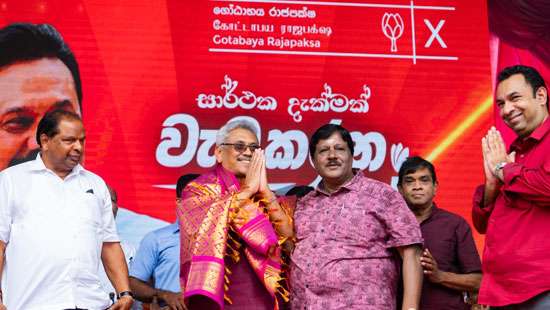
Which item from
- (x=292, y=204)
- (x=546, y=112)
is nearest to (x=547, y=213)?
(x=546, y=112)

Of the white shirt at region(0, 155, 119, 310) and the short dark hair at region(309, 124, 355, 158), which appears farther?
the short dark hair at region(309, 124, 355, 158)

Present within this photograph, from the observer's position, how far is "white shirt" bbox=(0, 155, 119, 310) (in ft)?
13.7

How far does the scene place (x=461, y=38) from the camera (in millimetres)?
6090

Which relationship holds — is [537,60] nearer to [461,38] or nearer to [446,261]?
[461,38]

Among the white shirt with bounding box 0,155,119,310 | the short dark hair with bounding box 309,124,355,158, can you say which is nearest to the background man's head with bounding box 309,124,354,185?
the short dark hair with bounding box 309,124,355,158

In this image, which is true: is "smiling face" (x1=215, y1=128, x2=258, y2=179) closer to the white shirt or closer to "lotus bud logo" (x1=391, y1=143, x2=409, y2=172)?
the white shirt

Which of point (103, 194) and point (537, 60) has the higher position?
point (537, 60)

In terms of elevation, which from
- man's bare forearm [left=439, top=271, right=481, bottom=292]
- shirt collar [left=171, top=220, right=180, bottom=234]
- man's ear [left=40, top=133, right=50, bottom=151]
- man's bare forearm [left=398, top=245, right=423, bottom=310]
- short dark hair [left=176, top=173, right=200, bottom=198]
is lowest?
man's bare forearm [left=439, top=271, right=481, bottom=292]

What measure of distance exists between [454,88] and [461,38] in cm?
31

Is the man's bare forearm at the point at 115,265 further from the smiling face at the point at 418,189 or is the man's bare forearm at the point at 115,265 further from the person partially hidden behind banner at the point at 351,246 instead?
the smiling face at the point at 418,189

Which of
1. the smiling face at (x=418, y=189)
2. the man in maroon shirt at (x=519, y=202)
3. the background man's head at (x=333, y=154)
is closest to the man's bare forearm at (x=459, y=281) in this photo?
the smiling face at (x=418, y=189)

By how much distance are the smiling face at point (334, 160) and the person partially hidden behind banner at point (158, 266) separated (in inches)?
43.4

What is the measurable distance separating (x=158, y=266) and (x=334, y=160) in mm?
1375

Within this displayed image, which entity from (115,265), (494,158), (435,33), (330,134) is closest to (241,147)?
(330,134)
